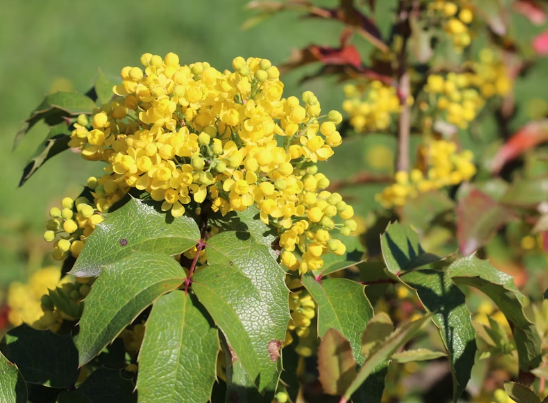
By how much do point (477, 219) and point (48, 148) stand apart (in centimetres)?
94

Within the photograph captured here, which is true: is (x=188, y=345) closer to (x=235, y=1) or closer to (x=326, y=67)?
(x=326, y=67)

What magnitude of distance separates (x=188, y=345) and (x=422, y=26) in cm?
120

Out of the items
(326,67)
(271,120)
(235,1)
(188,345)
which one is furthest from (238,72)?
(235,1)

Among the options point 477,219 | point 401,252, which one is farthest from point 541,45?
point 401,252

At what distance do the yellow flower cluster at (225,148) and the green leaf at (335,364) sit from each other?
0.56 feet

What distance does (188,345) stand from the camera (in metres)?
0.76

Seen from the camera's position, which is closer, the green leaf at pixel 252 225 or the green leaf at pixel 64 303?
the green leaf at pixel 252 225

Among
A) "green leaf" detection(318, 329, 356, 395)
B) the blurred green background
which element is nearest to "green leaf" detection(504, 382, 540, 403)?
"green leaf" detection(318, 329, 356, 395)

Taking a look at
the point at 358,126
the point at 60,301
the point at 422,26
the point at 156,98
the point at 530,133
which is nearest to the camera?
the point at 156,98

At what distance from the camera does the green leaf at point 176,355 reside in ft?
2.43

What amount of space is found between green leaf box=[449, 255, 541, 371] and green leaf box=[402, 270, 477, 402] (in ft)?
0.09

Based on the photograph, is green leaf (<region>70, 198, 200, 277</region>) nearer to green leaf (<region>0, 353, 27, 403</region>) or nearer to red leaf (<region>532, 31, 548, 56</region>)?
green leaf (<region>0, 353, 27, 403</region>)

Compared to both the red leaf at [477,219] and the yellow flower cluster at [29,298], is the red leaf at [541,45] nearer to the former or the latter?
the red leaf at [477,219]

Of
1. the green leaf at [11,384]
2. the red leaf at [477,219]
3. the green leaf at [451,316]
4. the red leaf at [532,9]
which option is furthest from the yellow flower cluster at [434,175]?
the green leaf at [11,384]
